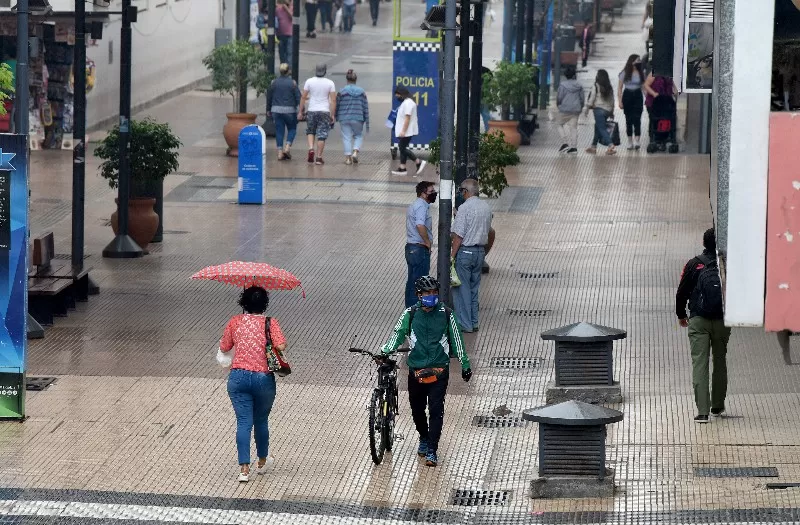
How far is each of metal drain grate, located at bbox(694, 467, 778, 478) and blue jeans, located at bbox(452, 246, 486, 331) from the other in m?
4.90

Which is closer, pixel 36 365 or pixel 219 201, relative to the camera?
pixel 36 365

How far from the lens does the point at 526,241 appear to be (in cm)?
2147

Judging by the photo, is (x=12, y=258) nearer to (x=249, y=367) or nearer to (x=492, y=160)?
(x=249, y=367)

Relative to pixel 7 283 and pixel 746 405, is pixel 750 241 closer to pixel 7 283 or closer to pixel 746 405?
pixel 746 405

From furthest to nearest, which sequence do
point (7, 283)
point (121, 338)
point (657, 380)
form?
point (121, 338), point (657, 380), point (7, 283)

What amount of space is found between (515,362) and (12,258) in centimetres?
490

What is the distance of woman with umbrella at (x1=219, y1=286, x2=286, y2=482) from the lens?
456 inches

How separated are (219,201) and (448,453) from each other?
12.5 m

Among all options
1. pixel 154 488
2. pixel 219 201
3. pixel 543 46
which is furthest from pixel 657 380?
pixel 543 46

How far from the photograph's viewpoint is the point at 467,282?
16453mm

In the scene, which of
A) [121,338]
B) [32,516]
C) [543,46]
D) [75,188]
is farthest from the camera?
[543,46]

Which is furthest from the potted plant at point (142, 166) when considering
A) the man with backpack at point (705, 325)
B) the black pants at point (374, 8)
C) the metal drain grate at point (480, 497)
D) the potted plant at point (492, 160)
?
the black pants at point (374, 8)

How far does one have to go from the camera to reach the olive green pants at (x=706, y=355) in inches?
516

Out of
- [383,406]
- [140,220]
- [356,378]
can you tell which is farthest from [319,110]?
[383,406]
